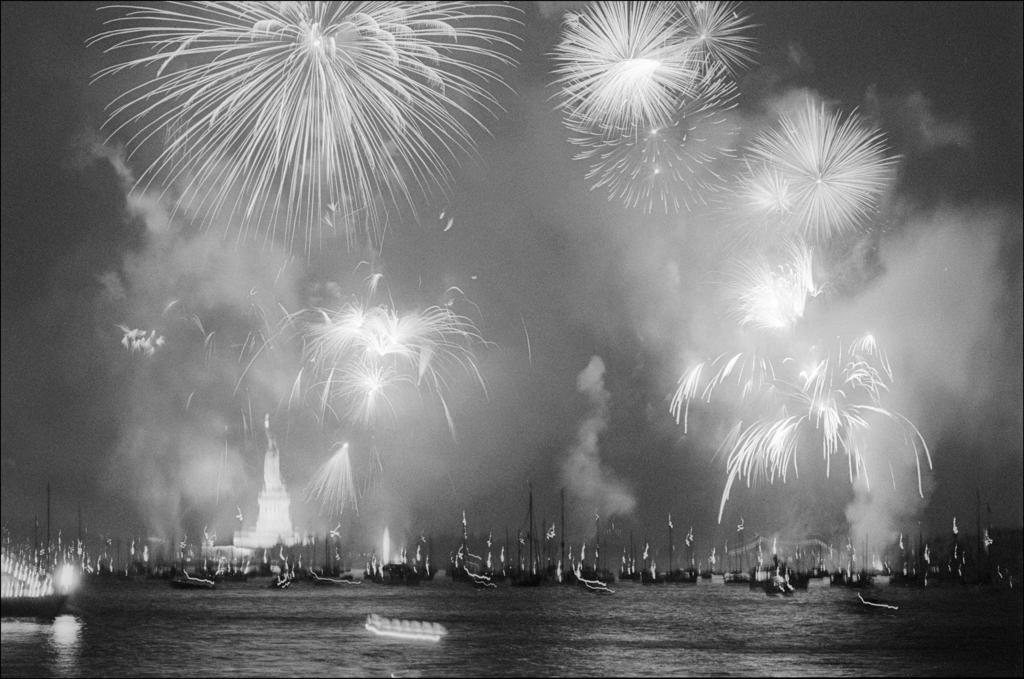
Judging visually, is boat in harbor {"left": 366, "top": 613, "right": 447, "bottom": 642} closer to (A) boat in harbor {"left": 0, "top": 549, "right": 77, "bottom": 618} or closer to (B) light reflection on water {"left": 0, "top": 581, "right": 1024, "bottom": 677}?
(B) light reflection on water {"left": 0, "top": 581, "right": 1024, "bottom": 677}

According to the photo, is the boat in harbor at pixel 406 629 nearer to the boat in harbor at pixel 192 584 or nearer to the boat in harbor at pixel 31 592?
the boat in harbor at pixel 31 592

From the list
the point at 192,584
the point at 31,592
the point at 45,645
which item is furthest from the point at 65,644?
the point at 192,584

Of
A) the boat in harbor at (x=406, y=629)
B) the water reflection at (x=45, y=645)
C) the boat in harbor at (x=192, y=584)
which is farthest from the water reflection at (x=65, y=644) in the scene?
the boat in harbor at (x=192, y=584)

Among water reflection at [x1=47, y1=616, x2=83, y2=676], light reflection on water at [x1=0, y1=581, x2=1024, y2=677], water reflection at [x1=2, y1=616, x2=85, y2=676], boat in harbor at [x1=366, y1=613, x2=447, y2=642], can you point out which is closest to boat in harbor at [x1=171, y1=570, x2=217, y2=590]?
light reflection on water at [x1=0, y1=581, x2=1024, y2=677]

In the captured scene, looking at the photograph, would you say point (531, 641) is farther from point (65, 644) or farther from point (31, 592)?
point (31, 592)

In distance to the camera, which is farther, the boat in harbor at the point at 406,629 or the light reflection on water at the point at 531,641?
the boat in harbor at the point at 406,629

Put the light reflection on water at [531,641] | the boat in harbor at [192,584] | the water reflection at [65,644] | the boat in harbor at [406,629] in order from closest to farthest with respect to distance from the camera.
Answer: the water reflection at [65,644] < the light reflection on water at [531,641] < the boat in harbor at [406,629] < the boat in harbor at [192,584]

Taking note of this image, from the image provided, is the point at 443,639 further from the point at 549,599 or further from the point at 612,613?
the point at 549,599

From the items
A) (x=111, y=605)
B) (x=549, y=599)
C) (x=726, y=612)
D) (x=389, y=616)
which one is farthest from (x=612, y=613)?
(x=111, y=605)
